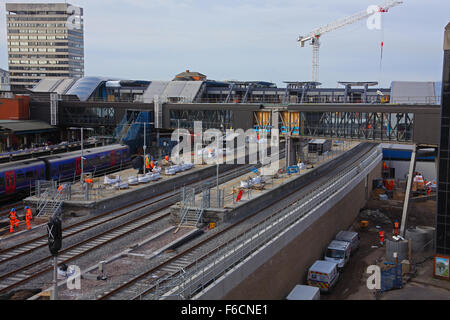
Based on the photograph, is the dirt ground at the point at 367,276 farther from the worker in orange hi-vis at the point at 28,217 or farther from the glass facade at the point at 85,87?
the glass facade at the point at 85,87

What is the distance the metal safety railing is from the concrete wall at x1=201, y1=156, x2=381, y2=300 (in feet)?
1.43

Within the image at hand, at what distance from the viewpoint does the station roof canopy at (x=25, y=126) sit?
50156mm

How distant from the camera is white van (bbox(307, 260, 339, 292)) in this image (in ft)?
79.9

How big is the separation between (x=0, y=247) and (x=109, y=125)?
37.5 metres

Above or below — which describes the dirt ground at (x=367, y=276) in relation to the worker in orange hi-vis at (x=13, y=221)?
below

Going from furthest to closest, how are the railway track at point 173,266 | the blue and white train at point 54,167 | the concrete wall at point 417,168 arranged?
the concrete wall at point 417,168 < the blue and white train at point 54,167 < the railway track at point 173,266

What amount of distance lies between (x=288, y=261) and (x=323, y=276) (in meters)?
2.45

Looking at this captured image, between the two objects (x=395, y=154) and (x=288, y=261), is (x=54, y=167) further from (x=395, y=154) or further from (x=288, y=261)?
(x=395, y=154)

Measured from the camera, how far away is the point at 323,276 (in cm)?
2441

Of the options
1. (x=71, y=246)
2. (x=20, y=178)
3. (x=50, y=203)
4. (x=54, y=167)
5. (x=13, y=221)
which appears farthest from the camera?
(x=54, y=167)

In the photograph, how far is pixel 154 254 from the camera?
20.2m

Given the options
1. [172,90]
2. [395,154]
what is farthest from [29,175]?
[395,154]

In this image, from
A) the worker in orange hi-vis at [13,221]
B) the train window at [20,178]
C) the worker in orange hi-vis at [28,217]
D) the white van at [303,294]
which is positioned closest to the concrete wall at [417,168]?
the white van at [303,294]

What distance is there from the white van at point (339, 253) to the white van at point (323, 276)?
235 cm
